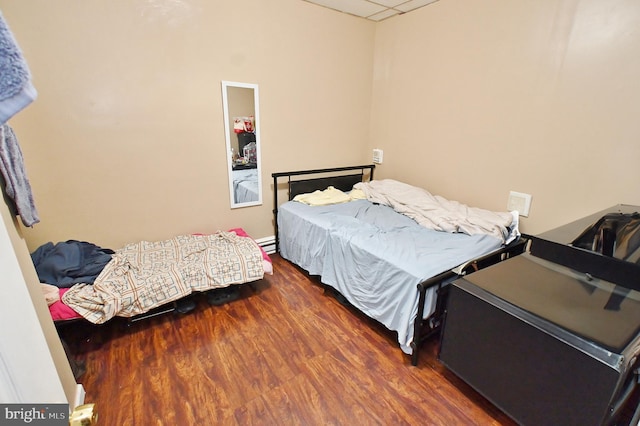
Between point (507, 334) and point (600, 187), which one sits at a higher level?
point (600, 187)

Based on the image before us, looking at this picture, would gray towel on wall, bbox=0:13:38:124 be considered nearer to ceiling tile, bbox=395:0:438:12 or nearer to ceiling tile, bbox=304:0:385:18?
ceiling tile, bbox=304:0:385:18

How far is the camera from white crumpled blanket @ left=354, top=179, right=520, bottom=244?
2090 millimetres

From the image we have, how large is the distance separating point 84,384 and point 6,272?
154cm

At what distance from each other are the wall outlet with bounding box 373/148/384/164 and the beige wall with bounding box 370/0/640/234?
304 millimetres

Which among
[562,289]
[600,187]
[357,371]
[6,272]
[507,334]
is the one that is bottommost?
[357,371]

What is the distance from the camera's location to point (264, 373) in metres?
1.64

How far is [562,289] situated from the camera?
1.22m

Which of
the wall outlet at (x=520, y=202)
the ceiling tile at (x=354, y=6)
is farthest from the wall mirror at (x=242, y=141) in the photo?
the wall outlet at (x=520, y=202)

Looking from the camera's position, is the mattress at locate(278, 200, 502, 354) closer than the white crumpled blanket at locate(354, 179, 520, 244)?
Yes

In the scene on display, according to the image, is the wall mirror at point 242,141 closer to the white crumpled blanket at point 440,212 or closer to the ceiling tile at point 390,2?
the white crumpled blanket at point 440,212

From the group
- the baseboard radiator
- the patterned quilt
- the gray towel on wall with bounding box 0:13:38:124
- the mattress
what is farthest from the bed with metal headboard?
the gray towel on wall with bounding box 0:13:38:124

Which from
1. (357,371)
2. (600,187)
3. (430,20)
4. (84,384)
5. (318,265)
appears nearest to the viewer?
(84,384)

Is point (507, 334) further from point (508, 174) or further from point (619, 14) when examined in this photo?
point (619, 14)

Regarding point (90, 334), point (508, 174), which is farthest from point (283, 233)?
point (508, 174)
